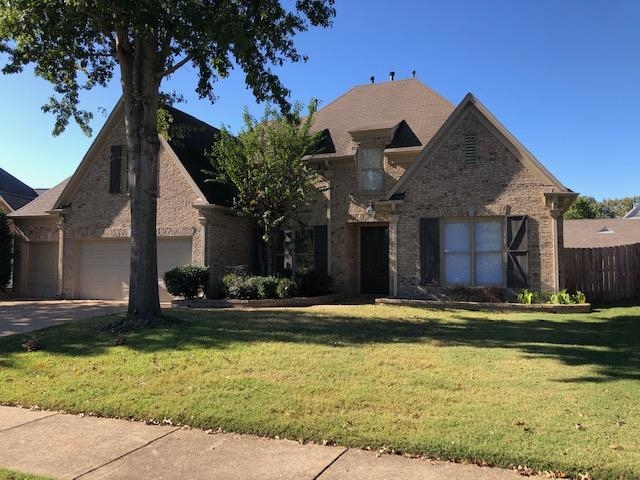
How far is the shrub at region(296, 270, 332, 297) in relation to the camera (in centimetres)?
1772

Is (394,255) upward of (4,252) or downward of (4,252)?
downward

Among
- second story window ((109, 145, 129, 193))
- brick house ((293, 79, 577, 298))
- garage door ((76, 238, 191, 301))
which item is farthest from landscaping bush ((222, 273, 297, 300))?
second story window ((109, 145, 129, 193))

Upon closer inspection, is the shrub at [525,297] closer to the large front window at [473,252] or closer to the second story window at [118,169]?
the large front window at [473,252]

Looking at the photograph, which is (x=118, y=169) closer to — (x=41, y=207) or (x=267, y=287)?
(x=41, y=207)

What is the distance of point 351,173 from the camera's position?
1911 centimetres

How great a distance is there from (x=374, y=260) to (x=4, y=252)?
14.4 metres

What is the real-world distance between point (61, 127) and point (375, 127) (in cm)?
972

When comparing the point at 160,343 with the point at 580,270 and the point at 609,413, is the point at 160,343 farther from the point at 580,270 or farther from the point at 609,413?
the point at 580,270

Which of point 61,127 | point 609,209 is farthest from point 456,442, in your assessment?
point 609,209

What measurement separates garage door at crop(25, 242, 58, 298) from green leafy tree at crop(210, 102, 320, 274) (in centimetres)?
863

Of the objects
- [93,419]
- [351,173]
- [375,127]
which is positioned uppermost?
[375,127]

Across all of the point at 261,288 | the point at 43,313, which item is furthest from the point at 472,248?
the point at 43,313

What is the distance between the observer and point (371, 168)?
743 inches

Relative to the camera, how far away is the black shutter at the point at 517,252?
1520cm
